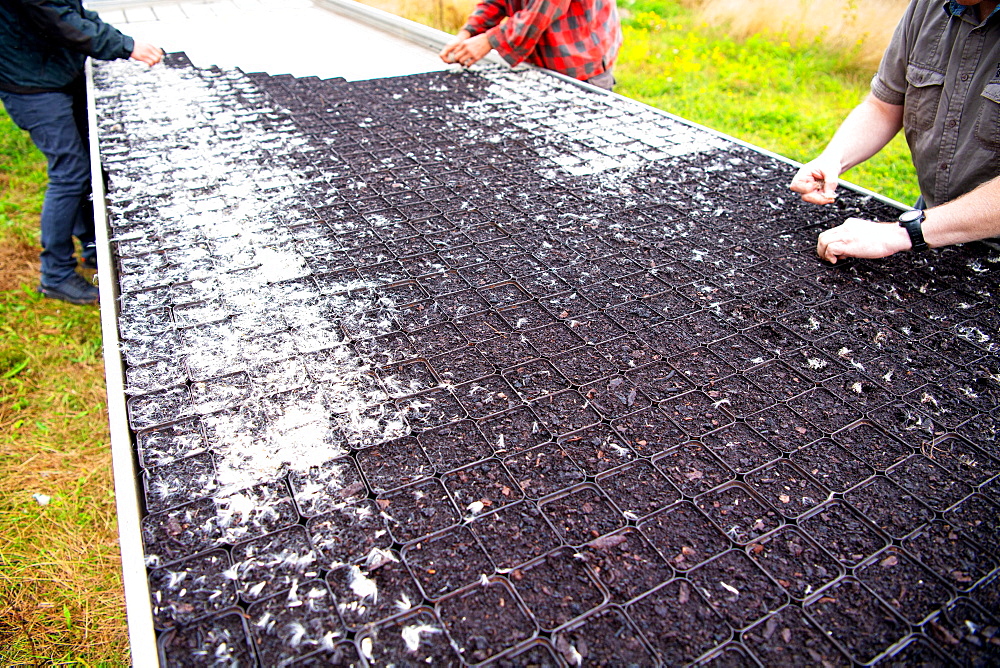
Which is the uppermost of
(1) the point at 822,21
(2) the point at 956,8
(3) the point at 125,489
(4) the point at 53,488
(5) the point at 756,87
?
(2) the point at 956,8

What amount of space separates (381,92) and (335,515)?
7.02 feet

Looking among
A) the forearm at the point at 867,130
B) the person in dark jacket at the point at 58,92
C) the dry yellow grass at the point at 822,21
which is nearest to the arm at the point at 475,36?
the person in dark jacket at the point at 58,92


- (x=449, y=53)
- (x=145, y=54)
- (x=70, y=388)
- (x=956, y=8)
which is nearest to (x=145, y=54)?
(x=145, y=54)

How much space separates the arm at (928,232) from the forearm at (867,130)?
0.42 metres

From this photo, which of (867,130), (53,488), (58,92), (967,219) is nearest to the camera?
(967,219)

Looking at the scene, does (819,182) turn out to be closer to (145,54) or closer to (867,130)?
(867,130)

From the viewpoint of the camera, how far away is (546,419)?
3.65ft

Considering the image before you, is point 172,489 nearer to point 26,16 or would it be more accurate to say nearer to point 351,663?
point 351,663

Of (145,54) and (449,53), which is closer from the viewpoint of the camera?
(145,54)

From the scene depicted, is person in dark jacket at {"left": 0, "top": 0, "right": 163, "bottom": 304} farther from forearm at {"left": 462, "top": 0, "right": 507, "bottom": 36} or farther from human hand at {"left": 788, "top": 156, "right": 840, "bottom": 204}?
human hand at {"left": 788, "top": 156, "right": 840, "bottom": 204}

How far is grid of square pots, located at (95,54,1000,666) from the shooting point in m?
0.82

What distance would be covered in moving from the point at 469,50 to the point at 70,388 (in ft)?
7.47

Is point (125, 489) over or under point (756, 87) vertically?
over

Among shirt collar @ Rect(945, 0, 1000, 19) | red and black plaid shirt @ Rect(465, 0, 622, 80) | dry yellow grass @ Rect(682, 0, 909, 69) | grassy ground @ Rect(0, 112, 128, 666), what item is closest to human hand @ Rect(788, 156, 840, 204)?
shirt collar @ Rect(945, 0, 1000, 19)
